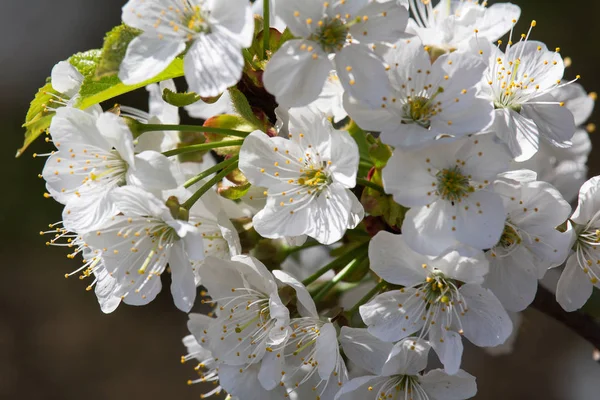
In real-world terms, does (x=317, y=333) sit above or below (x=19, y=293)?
above

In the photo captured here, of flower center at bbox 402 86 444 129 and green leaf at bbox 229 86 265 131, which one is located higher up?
green leaf at bbox 229 86 265 131

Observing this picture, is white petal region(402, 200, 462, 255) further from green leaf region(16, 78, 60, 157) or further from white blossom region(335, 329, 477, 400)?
green leaf region(16, 78, 60, 157)

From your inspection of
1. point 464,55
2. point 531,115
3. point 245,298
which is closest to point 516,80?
point 531,115

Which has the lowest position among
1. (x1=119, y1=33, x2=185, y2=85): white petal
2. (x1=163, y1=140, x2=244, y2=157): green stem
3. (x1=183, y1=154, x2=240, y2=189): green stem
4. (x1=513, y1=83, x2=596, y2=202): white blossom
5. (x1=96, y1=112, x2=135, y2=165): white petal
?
(x1=513, y1=83, x2=596, y2=202): white blossom

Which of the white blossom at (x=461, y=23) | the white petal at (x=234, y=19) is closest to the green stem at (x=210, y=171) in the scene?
the white petal at (x=234, y=19)

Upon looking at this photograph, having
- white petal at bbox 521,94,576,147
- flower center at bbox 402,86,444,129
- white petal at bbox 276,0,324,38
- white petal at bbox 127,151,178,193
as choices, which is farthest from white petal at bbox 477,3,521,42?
white petal at bbox 127,151,178,193

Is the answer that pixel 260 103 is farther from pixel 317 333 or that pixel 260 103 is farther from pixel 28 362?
pixel 28 362

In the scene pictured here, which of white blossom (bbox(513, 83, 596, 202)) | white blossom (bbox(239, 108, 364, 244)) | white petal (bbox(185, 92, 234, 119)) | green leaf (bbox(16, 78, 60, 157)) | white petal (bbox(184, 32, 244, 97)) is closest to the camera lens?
white petal (bbox(184, 32, 244, 97))
